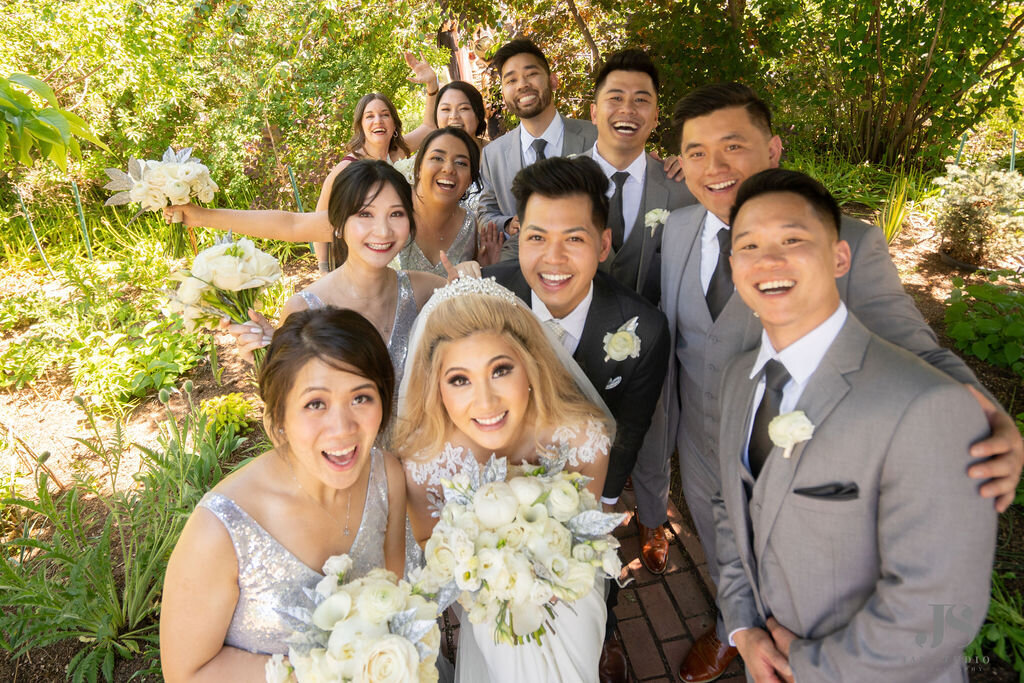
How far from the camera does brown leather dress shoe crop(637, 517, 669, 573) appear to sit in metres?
3.71

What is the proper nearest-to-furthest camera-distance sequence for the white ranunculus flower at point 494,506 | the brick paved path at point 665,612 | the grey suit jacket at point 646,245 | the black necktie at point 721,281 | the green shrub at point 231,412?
the white ranunculus flower at point 494,506, the black necktie at point 721,281, the brick paved path at point 665,612, the grey suit jacket at point 646,245, the green shrub at point 231,412

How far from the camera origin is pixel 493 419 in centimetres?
239

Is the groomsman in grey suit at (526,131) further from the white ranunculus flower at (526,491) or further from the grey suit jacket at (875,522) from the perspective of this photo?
the grey suit jacket at (875,522)

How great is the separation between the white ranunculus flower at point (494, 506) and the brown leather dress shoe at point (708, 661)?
1692 millimetres

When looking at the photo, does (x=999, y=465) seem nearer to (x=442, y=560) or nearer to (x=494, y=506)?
(x=494, y=506)

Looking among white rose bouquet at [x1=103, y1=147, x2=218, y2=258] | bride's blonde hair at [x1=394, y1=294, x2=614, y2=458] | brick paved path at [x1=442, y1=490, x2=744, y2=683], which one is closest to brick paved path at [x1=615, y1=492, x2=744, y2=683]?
brick paved path at [x1=442, y1=490, x2=744, y2=683]

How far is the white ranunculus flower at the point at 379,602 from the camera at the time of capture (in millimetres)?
1761

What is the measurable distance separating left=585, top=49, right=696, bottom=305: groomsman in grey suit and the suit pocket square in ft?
6.47

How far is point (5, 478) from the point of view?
4.57 meters

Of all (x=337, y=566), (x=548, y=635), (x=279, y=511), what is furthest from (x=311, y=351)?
(x=548, y=635)

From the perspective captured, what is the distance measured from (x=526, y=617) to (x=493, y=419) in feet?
2.36

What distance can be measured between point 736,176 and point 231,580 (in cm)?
260

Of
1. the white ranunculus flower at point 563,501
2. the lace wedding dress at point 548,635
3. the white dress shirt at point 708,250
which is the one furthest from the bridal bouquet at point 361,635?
the white dress shirt at point 708,250

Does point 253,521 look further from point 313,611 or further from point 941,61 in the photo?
point 941,61
